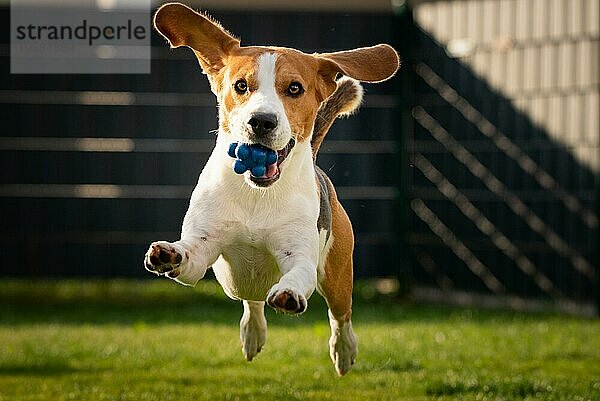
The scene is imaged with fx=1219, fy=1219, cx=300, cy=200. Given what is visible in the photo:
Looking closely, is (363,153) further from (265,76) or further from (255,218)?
(265,76)

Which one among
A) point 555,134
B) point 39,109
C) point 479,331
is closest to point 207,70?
point 479,331

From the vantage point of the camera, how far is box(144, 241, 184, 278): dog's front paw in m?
3.84

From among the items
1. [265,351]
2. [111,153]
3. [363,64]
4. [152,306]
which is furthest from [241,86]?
[111,153]

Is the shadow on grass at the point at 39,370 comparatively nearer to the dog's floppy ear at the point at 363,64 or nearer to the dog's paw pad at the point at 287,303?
the dog's floppy ear at the point at 363,64

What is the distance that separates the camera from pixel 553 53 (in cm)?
975

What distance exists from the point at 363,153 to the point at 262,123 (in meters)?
6.92

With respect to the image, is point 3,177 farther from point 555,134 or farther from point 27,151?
point 555,134

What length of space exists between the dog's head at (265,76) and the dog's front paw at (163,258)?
1.23ft

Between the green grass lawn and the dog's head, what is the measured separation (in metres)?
2.08

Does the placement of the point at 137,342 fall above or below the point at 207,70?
below

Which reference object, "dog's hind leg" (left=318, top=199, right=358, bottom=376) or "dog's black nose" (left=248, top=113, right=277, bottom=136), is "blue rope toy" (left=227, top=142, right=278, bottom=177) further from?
"dog's hind leg" (left=318, top=199, right=358, bottom=376)

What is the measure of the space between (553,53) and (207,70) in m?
5.88

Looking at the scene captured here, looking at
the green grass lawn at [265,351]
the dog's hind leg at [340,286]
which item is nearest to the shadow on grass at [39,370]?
the green grass lawn at [265,351]

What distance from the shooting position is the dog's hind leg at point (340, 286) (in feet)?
15.6
